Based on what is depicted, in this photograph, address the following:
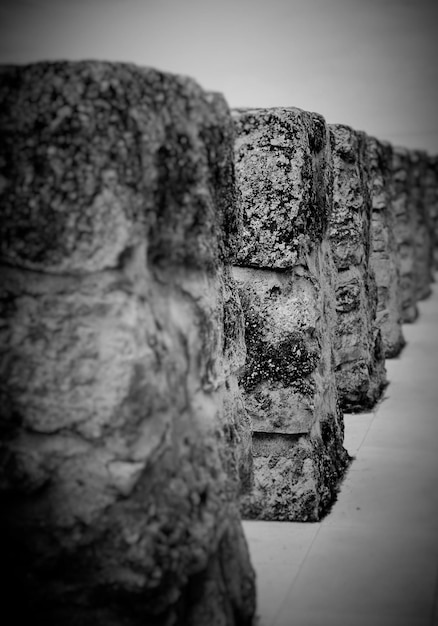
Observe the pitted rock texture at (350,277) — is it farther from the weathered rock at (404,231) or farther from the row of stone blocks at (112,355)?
the weathered rock at (404,231)

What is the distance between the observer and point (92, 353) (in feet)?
5.22

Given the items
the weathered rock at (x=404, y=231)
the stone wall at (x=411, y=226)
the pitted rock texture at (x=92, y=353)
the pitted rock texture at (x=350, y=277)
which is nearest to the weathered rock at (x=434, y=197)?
the stone wall at (x=411, y=226)

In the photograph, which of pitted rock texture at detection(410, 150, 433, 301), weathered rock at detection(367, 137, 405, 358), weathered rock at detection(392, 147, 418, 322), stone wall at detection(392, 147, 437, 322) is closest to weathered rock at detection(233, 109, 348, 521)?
weathered rock at detection(367, 137, 405, 358)

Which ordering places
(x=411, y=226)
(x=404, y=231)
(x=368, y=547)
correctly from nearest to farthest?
(x=368, y=547)
(x=404, y=231)
(x=411, y=226)

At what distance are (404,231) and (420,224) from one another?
5.19ft

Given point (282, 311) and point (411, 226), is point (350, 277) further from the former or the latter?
point (411, 226)

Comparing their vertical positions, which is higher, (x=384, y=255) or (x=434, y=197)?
(x=434, y=197)

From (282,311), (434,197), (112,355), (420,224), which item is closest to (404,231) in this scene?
(420,224)

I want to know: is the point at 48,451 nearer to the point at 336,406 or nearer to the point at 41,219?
the point at 41,219

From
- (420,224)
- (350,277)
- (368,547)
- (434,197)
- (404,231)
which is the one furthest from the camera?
(434,197)

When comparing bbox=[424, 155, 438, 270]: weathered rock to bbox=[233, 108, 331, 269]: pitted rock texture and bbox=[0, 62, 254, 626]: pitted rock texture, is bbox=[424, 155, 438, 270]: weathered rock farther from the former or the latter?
bbox=[0, 62, 254, 626]: pitted rock texture

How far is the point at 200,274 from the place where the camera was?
1.82 meters

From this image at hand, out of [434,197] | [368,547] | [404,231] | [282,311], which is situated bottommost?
[368,547]

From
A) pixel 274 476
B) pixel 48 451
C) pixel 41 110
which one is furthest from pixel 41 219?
pixel 274 476
